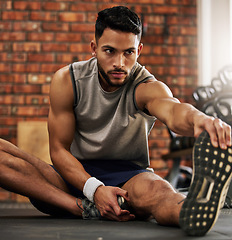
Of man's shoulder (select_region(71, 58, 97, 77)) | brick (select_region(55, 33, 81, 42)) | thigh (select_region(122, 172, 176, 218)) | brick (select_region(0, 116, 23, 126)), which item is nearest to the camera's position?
thigh (select_region(122, 172, 176, 218))

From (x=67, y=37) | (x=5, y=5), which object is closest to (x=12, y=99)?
(x=67, y=37)

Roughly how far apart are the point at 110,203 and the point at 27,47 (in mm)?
3064

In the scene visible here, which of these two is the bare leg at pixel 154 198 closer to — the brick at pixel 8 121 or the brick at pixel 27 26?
the brick at pixel 8 121

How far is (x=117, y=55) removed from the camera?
5.65ft

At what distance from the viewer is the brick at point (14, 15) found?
4.39 meters

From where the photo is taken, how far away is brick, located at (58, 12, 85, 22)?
4.43 meters

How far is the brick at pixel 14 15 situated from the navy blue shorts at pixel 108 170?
2.82m

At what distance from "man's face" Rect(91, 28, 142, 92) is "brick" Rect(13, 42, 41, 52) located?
2731mm

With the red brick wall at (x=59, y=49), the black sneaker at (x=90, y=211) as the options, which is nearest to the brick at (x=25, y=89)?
the red brick wall at (x=59, y=49)

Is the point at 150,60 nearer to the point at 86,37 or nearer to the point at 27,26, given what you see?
the point at 86,37

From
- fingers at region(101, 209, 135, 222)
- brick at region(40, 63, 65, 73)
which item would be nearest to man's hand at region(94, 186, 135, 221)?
fingers at region(101, 209, 135, 222)

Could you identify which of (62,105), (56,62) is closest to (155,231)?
(62,105)

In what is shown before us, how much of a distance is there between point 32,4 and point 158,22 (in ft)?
4.20

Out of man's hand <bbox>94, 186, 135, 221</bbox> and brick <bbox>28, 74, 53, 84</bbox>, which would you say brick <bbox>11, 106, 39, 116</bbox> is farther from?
man's hand <bbox>94, 186, 135, 221</bbox>
